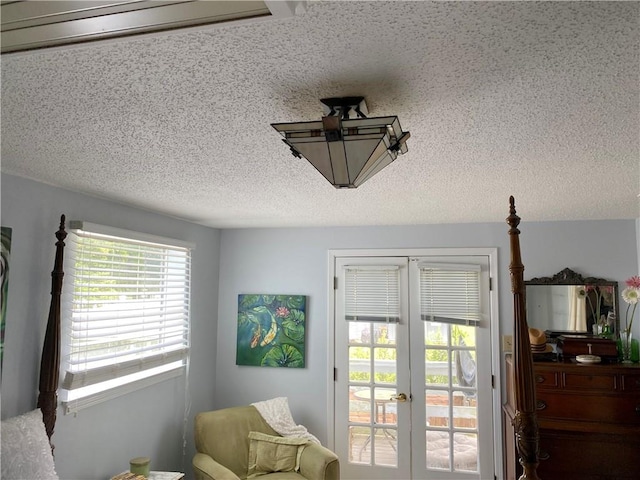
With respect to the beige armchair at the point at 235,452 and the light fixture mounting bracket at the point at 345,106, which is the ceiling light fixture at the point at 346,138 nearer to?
the light fixture mounting bracket at the point at 345,106

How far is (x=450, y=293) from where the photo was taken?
3902 mm

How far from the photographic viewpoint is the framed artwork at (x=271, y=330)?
13.8 feet

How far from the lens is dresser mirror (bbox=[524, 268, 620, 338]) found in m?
3.57

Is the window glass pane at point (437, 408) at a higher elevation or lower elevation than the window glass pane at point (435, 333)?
lower

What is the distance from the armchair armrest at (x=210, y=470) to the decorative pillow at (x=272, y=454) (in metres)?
0.26

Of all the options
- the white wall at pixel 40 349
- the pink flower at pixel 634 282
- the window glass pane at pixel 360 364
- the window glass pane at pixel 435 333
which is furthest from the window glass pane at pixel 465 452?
the white wall at pixel 40 349

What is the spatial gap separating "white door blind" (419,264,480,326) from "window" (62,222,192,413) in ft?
6.74

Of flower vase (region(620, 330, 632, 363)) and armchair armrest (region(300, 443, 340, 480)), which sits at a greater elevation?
flower vase (region(620, 330, 632, 363))

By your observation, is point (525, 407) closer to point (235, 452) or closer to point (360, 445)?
point (235, 452)

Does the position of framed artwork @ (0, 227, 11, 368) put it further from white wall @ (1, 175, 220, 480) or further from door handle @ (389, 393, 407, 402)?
door handle @ (389, 393, 407, 402)

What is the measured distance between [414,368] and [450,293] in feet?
2.36

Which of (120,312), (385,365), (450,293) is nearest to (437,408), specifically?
(385,365)

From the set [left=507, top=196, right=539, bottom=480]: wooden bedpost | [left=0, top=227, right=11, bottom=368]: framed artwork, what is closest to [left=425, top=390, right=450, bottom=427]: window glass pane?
[left=507, top=196, right=539, bottom=480]: wooden bedpost

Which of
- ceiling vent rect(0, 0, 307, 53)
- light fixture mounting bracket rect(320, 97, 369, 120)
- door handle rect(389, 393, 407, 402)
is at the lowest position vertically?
door handle rect(389, 393, 407, 402)
